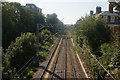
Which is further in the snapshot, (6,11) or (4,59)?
(6,11)

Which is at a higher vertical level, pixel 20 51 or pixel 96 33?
pixel 96 33

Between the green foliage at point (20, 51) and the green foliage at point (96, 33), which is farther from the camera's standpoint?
the green foliage at point (96, 33)

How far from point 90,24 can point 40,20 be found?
164 feet

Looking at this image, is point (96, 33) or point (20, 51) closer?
point (20, 51)

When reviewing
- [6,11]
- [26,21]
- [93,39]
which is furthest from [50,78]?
[26,21]

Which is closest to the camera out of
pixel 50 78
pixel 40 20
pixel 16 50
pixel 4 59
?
pixel 4 59

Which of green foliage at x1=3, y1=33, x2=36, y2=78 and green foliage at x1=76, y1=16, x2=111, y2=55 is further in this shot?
green foliage at x1=76, y1=16, x2=111, y2=55

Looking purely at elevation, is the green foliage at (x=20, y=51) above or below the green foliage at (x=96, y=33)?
below

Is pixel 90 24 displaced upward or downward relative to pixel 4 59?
upward

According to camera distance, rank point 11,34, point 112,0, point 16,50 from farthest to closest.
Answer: point 11,34 → point 16,50 → point 112,0

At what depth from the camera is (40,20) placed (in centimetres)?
7794

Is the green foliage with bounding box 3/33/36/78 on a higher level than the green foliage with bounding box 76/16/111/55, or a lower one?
lower

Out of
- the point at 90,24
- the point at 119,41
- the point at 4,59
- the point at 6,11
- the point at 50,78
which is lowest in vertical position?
the point at 50,78

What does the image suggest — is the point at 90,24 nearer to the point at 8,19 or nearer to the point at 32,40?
the point at 32,40
